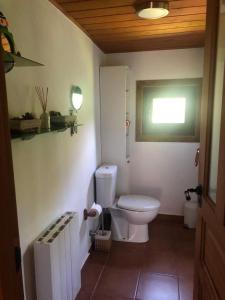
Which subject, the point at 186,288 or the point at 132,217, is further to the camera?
the point at 132,217

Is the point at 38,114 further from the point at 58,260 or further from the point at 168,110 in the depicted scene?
the point at 168,110

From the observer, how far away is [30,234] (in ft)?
4.51

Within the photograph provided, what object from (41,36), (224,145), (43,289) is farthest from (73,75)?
(43,289)

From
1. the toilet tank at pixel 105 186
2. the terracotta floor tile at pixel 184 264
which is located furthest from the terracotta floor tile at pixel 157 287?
the toilet tank at pixel 105 186

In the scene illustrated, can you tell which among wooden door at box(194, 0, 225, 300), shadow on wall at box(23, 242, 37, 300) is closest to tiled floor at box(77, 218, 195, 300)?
shadow on wall at box(23, 242, 37, 300)

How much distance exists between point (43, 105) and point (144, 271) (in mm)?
1729

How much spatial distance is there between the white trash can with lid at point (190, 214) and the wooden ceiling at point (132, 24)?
1871 millimetres

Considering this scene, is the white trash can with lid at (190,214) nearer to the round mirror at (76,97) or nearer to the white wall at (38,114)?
the white wall at (38,114)

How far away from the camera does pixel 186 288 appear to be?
1.96m

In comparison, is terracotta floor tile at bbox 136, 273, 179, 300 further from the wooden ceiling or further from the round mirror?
the wooden ceiling

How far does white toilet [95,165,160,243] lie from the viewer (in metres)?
2.53

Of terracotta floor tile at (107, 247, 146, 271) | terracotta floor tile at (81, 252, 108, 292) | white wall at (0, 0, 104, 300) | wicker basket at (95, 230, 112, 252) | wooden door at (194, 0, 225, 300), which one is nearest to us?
wooden door at (194, 0, 225, 300)

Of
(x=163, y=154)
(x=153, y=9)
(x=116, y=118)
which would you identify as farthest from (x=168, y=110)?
(x=153, y=9)

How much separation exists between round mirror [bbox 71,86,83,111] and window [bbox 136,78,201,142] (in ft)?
3.70
